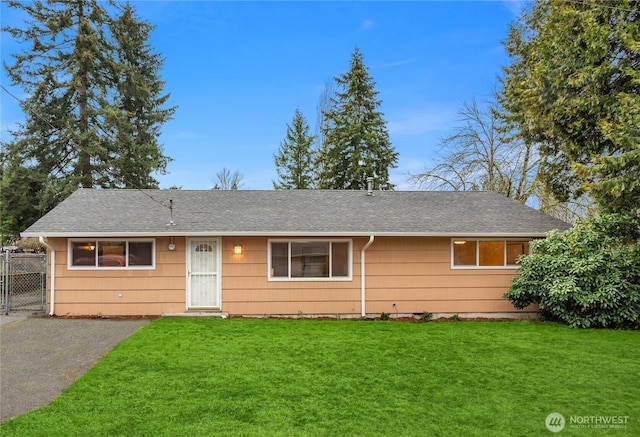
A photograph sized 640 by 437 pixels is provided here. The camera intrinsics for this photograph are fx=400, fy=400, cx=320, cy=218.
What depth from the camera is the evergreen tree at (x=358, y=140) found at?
21438 millimetres

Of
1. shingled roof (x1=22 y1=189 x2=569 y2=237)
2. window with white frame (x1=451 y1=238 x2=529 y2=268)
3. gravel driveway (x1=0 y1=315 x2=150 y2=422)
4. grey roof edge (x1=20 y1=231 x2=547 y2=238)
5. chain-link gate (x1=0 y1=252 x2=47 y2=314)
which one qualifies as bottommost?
gravel driveway (x1=0 y1=315 x2=150 y2=422)

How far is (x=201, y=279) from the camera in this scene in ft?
31.5

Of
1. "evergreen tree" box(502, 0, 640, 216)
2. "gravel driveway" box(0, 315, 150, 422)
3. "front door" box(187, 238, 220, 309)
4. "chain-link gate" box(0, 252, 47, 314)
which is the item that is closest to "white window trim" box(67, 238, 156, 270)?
"front door" box(187, 238, 220, 309)

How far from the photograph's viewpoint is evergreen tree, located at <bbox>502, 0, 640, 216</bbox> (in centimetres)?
827

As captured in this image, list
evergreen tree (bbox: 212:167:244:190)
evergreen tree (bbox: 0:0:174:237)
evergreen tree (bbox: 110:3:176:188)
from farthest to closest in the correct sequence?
evergreen tree (bbox: 212:167:244:190), evergreen tree (bbox: 110:3:176:188), evergreen tree (bbox: 0:0:174:237)

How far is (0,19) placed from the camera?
18266 millimetres

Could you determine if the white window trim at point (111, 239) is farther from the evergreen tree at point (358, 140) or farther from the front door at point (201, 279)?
the evergreen tree at point (358, 140)

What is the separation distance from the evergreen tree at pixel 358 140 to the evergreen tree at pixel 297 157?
439 cm

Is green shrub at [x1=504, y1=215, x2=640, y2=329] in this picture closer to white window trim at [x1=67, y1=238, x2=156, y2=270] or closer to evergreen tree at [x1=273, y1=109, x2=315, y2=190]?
white window trim at [x1=67, y1=238, x2=156, y2=270]

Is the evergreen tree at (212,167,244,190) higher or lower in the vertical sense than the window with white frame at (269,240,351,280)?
higher

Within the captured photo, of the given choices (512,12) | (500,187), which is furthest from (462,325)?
(512,12)

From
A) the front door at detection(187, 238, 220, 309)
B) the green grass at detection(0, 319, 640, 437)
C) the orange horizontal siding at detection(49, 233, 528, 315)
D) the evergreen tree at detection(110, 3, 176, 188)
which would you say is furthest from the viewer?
the evergreen tree at detection(110, 3, 176, 188)

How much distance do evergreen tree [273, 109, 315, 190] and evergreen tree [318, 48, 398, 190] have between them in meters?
4.39

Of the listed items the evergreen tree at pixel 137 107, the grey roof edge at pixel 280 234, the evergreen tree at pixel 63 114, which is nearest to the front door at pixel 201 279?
the grey roof edge at pixel 280 234
